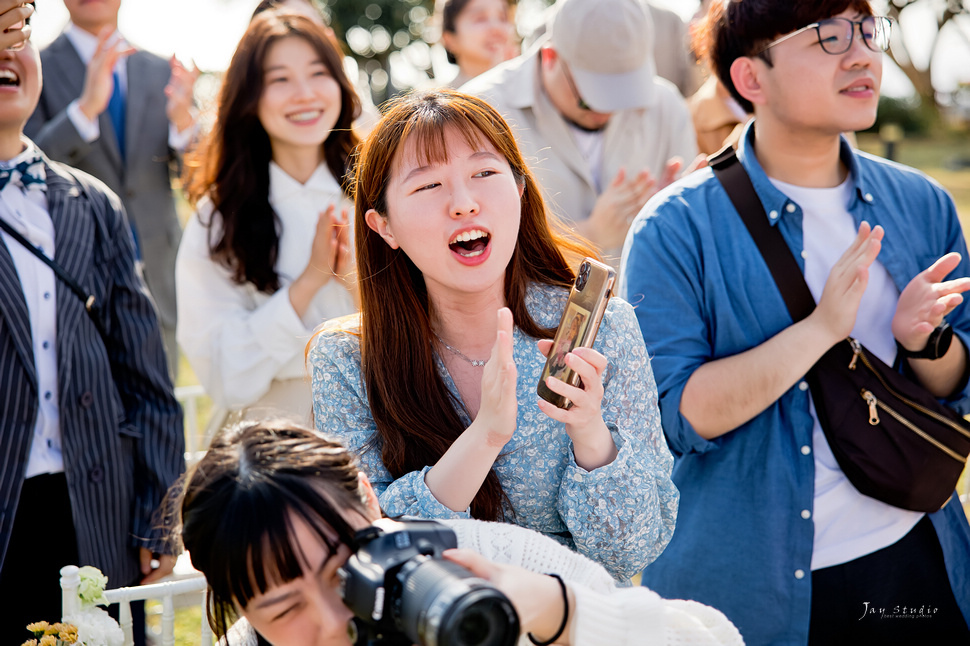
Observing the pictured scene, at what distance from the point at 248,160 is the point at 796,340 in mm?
2036

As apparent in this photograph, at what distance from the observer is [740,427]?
90.2 inches

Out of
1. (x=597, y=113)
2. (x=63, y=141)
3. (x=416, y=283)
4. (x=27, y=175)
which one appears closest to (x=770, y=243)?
(x=416, y=283)

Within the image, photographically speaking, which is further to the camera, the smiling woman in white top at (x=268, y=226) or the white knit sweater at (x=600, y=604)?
the smiling woman in white top at (x=268, y=226)

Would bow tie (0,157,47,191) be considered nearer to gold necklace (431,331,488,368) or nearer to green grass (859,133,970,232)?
gold necklace (431,331,488,368)

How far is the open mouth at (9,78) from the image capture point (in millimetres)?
2525

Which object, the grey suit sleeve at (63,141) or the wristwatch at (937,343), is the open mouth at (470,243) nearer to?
the wristwatch at (937,343)

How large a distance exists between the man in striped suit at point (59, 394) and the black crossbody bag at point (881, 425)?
6.26 feet

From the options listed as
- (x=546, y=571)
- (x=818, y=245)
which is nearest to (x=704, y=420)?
(x=818, y=245)

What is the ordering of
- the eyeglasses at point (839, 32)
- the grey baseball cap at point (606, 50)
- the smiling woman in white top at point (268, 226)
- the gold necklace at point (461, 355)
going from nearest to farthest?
the gold necklace at point (461, 355) → the eyeglasses at point (839, 32) → the smiling woman in white top at point (268, 226) → the grey baseball cap at point (606, 50)

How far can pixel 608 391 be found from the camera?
74.9 inches

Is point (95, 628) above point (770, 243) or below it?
below

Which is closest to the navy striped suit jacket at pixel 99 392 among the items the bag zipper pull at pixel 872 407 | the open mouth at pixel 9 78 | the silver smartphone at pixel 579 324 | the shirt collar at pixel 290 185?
the open mouth at pixel 9 78

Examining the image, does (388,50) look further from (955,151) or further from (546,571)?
(546,571)

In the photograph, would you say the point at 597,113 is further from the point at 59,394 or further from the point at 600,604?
the point at 600,604
